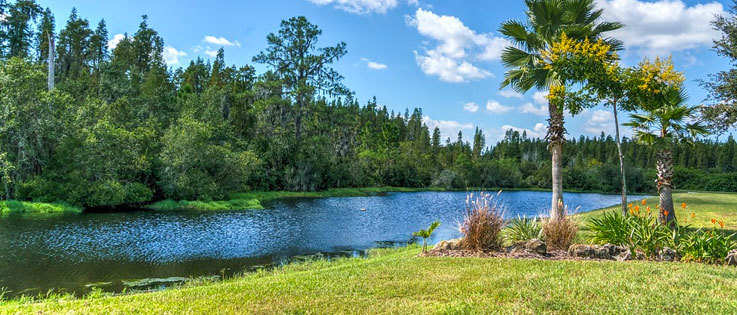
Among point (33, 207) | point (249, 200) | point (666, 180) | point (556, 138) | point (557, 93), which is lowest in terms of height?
point (249, 200)

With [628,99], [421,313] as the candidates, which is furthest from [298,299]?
[628,99]

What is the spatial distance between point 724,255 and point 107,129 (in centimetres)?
3446

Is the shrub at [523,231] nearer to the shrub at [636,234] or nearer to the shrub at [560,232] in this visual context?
the shrub at [560,232]

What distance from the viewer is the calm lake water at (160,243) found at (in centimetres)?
1228

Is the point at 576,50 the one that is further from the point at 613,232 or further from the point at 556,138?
the point at 613,232

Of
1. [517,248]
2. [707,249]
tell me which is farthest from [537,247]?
[707,249]

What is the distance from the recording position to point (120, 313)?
5.45m

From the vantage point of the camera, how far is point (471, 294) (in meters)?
5.97

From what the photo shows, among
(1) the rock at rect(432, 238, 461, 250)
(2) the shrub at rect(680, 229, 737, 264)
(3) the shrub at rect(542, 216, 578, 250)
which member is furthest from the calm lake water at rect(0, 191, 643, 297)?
(2) the shrub at rect(680, 229, 737, 264)

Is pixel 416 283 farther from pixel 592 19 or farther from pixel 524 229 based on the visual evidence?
pixel 592 19

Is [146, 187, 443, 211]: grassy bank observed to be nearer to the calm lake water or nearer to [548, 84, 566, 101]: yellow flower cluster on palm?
the calm lake water

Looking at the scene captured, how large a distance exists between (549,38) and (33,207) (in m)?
30.8

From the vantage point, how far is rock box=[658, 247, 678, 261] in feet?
28.5

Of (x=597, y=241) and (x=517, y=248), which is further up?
(x=597, y=241)
